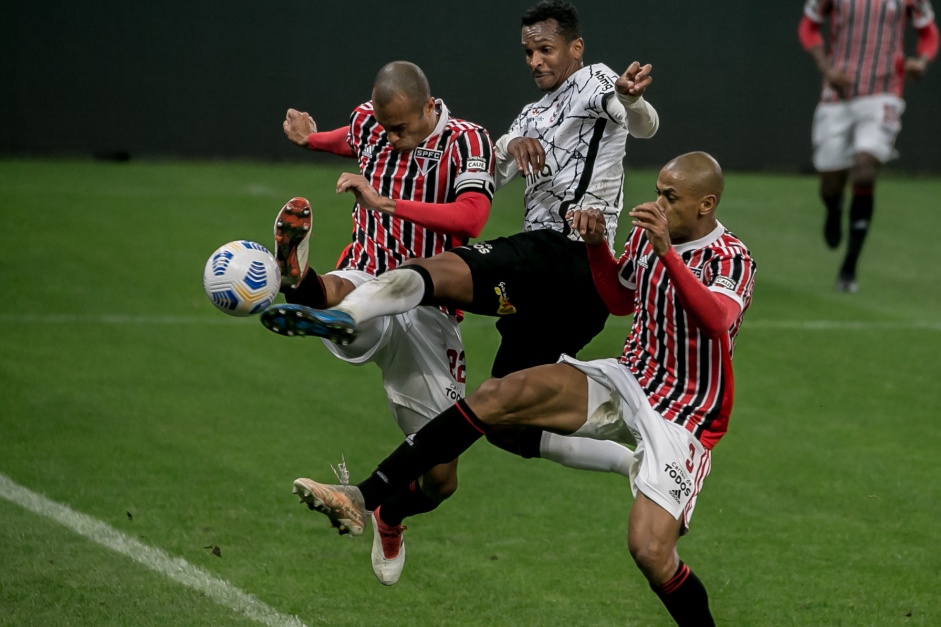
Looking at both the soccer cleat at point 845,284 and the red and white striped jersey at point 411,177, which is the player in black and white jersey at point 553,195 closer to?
the red and white striped jersey at point 411,177

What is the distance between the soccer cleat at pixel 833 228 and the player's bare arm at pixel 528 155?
291 inches

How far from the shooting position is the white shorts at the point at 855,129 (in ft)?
39.5

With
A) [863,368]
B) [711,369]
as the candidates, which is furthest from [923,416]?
[711,369]

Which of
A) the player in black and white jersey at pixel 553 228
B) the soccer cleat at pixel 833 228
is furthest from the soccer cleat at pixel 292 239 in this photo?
the soccer cleat at pixel 833 228

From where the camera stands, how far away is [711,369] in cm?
502

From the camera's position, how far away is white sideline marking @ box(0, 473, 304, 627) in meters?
5.47

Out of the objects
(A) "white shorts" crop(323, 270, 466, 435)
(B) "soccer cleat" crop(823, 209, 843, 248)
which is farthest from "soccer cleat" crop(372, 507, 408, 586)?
(B) "soccer cleat" crop(823, 209, 843, 248)

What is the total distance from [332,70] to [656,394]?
12213mm

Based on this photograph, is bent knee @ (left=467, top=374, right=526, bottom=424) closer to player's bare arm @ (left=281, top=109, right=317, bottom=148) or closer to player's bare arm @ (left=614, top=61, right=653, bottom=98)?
player's bare arm @ (left=614, top=61, right=653, bottom=98)

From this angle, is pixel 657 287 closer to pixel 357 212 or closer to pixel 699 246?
pixel 699 246

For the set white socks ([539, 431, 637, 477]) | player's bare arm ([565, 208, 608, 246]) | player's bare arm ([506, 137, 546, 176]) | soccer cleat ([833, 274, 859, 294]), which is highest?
player's bare arm ([506, 137, 546, 176])

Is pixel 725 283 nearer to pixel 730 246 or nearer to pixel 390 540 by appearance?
pixel 730 246

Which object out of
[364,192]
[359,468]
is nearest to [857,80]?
[359,468]

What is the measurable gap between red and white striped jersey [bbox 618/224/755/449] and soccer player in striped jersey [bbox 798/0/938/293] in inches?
292
